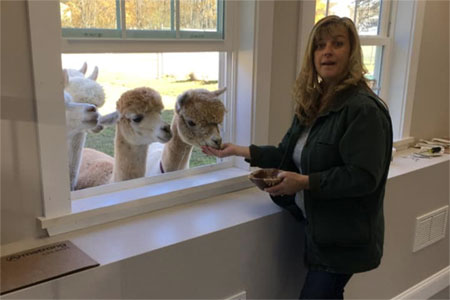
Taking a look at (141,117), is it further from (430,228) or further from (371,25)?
(430,228)

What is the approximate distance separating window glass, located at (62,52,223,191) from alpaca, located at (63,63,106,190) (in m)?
0.02

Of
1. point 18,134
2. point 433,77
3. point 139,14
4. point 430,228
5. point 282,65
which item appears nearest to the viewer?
point 18,134

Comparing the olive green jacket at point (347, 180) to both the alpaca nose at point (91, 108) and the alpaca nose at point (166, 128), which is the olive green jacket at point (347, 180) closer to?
the alpaca nose at point (166, 128)

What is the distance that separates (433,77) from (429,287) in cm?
130

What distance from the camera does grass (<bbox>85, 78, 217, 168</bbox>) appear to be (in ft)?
5.57

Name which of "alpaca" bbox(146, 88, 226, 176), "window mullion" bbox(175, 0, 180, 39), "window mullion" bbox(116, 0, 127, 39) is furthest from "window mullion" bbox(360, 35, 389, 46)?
"window mullion" bbox(116, 0, 127, 39)

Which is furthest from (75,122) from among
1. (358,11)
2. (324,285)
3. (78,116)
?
(358,11)

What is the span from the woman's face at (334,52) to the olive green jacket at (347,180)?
0.27 ft

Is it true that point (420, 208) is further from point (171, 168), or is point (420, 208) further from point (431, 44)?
point (171, 168)

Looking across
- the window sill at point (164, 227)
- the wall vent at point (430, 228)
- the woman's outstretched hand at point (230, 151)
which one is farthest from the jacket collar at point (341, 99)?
the wall vent at point (430, 228)

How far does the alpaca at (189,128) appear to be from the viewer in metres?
1.89

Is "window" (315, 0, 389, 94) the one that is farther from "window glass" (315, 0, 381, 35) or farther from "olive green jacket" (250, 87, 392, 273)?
"olive green jacket" (250, 87, 392, 273)

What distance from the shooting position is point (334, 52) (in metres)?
1.53

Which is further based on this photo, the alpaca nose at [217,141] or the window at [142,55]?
the alpaca nose at [217,141]
